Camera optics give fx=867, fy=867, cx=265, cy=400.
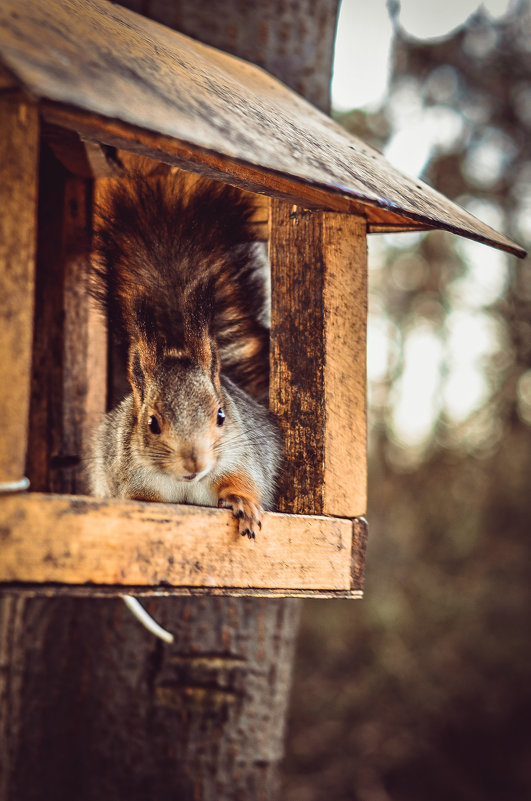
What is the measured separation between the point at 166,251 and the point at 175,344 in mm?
165

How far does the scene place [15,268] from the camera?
3.21 ft

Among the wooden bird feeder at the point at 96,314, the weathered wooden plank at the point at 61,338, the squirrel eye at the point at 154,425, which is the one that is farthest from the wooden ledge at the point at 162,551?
the weathered wooden plank at the point at 61,338

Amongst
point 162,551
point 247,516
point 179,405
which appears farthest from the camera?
point 179,405

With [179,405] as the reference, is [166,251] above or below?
above

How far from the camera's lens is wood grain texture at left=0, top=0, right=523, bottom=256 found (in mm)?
891

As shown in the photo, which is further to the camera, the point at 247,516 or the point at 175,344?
the point at 175,344

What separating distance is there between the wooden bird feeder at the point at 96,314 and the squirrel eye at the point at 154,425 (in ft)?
0.76

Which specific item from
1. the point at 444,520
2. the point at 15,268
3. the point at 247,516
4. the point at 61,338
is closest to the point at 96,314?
the point at 61,338

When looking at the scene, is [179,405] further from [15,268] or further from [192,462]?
[15,268]

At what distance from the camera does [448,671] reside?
4355mm

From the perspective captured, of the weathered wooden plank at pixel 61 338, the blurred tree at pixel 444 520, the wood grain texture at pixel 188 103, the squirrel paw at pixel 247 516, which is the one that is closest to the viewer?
the wood grain texture at pixel 188 103

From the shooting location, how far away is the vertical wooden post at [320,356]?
1481mm

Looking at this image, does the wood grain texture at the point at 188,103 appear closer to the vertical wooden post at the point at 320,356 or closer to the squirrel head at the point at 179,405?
the vertical wooden post at the point at 320,356

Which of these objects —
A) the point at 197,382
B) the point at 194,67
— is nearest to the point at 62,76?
the point at 194,67
